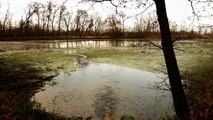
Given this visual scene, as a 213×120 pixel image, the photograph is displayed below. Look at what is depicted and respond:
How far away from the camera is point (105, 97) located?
11656mm

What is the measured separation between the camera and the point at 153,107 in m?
10.1

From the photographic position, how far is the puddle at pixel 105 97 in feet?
31.3

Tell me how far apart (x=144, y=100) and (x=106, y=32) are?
358ft

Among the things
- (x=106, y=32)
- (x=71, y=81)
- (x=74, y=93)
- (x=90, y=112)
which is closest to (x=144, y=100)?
(x=90, y=112)

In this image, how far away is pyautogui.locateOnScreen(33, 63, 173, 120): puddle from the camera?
9540 millimetres

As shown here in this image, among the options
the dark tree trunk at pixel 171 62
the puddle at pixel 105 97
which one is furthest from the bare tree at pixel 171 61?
the puddle at pixel 105 97

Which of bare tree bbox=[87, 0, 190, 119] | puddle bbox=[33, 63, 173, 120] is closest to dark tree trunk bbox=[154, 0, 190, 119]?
bare tree bbox=[87, 0, 190, 119]

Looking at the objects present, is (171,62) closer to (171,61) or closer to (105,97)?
(171,61)

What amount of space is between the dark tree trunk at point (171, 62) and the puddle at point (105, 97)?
2.04 meters

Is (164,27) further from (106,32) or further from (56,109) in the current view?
(106,32)

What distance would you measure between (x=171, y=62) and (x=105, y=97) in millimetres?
5452

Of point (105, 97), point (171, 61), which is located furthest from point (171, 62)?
point (105, 97)

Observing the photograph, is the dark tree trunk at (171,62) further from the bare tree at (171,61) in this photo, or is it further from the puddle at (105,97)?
the puddle at (105,97)

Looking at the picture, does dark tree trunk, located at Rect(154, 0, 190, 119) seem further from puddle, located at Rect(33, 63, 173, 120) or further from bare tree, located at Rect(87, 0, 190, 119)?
puddle, located at Rect(33, 63, 173, 120)
